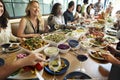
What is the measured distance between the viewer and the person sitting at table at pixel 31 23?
1.99 m

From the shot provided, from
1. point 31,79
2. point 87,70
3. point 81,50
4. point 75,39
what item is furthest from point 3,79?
point 75,39

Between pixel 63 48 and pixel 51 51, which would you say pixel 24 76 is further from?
pixel 63 48

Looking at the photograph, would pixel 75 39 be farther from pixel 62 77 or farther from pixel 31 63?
pixel 31 63

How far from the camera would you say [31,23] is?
2078 millimetres

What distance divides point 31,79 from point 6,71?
19 cm

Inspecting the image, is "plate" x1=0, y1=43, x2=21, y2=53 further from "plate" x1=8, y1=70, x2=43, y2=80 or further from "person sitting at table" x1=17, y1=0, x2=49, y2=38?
"person sitting at table" x1=17, y1=0, x2=49, y2=38

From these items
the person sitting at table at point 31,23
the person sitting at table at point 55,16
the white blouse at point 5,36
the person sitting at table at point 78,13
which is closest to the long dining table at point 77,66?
the white blouse at point 5,36

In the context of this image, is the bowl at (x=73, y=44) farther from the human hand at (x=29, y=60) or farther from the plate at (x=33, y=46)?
the human hand at (x=29, y=60)

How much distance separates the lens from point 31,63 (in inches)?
35.8

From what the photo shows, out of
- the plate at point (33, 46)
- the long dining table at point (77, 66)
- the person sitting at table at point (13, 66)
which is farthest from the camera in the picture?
the plate at point (33, 46)

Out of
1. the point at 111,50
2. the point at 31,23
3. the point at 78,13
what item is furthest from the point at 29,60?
the point at 78,13

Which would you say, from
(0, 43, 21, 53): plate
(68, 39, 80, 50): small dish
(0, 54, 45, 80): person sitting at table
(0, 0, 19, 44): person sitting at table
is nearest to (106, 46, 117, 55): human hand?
(68, 39, 80, 50): small dish

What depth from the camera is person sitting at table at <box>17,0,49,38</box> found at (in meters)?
1.99

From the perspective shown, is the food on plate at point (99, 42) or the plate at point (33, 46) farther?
the food on plate at point (99, 42)
